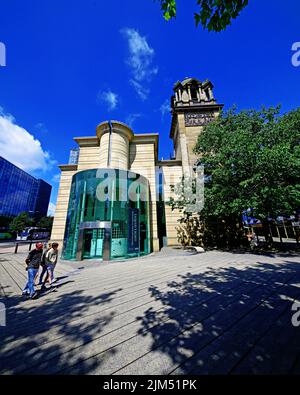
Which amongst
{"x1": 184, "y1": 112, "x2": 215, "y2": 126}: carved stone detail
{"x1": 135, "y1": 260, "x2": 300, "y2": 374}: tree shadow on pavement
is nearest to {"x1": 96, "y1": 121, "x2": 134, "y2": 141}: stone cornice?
{"x1": 184, "y1": 112, "x2": 215, "y2": 126}: carved stone detail

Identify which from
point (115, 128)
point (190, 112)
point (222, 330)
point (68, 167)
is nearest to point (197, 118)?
point (190, 112)

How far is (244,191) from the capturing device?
39.2ft

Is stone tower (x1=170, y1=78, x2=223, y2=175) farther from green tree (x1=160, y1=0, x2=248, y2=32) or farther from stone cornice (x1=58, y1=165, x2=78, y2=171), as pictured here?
green tree (x1=160, y1=0, x2=248, y2=32)

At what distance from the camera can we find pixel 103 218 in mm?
12039

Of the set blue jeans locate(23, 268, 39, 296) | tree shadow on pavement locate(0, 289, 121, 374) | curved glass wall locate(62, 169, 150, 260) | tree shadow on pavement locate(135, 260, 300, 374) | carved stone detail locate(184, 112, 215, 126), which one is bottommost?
tree shadow on pavement locate(0, 289, 121, 374)

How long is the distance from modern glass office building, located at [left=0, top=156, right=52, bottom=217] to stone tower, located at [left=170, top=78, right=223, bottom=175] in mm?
61870

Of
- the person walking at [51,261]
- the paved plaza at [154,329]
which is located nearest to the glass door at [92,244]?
the person walking at [51,261]

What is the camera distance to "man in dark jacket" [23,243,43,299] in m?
4.87

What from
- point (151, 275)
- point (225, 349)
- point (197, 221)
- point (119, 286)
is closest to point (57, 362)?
point (225, 349)

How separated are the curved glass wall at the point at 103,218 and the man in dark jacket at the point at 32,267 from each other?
612cm

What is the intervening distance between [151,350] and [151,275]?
178 inches

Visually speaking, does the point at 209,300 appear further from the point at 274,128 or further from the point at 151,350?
the point at 274,128

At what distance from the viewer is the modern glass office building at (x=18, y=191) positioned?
68000 mm

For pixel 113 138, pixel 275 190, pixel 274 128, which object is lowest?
pixel 275 190
